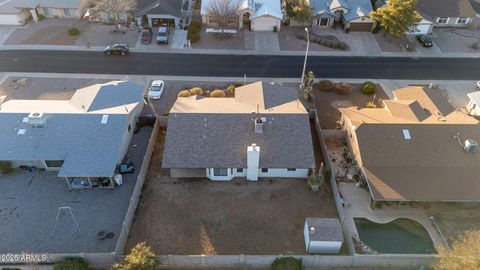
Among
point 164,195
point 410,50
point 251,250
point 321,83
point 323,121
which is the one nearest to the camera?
point 251,250

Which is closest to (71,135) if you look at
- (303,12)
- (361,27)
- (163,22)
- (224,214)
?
(224,214)

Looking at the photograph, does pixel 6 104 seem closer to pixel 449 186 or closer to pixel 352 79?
pixel 352 79

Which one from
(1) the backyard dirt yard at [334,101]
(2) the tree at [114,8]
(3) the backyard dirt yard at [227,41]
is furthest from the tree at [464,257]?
(2) the tree at [114,8]

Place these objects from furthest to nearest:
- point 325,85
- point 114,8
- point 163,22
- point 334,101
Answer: point 163,22 < point 114,8 < point 325,85 < point 334,101

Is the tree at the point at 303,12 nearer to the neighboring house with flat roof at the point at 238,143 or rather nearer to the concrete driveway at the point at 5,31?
the neighboring house with flat roof at the point at 238,143

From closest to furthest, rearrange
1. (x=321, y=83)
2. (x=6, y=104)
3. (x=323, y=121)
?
(x=6, y=104) → (x=323, y=121) → (x=321, y=83)

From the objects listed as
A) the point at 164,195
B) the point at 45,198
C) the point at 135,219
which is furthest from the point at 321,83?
the point at 45,198

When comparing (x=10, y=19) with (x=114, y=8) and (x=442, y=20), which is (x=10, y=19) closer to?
(x=114, y=8)

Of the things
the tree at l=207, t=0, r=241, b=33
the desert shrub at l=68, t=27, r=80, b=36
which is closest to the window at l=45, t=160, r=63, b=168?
the desert shrub at l=68, t=27, r=80, b=36
